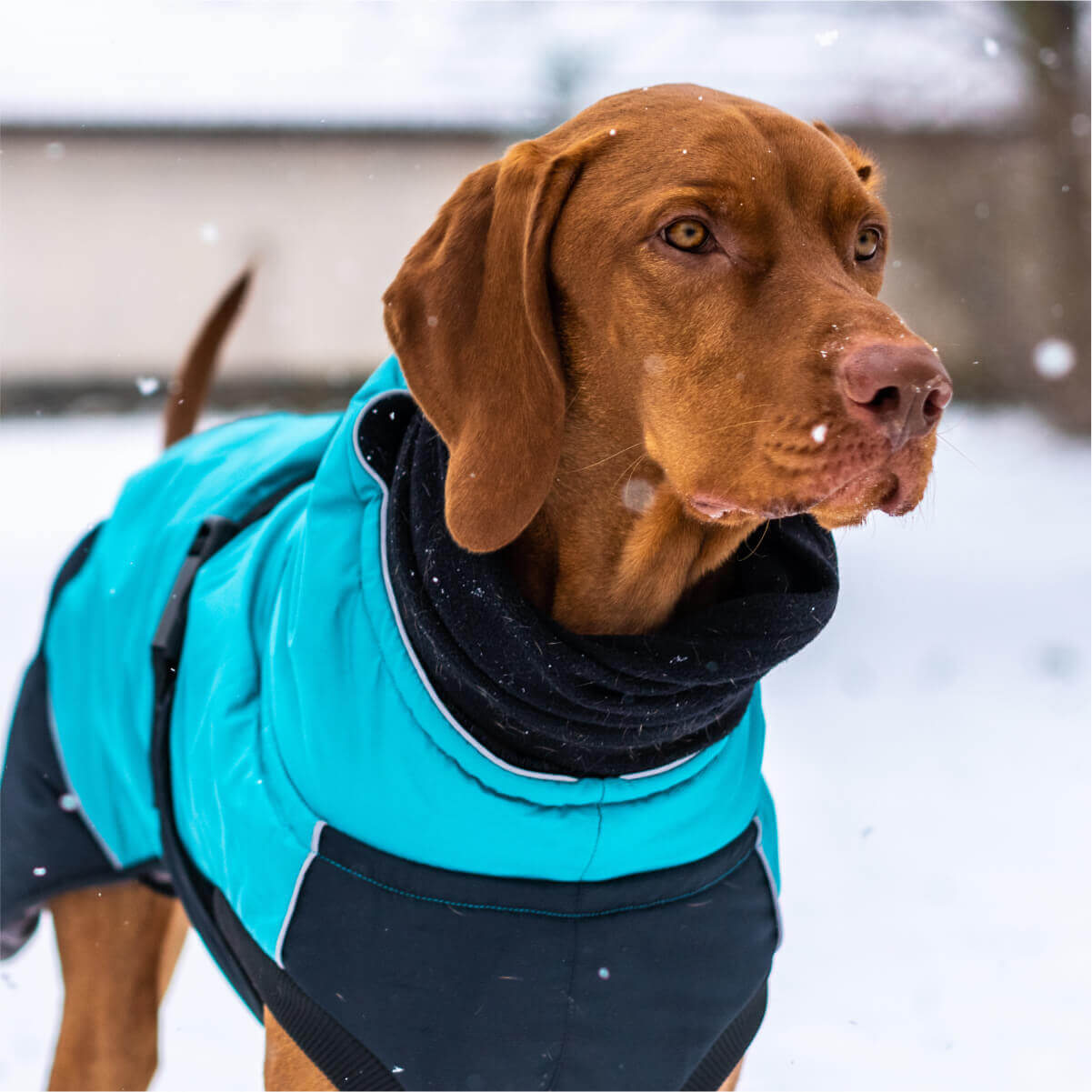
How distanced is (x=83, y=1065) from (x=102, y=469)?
4249mm

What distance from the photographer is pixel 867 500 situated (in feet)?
4.61

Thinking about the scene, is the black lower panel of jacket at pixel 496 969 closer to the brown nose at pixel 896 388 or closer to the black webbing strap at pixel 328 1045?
the black webbing strap at pixel 328 1045

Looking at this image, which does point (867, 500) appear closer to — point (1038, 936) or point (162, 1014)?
point (1038, 936)

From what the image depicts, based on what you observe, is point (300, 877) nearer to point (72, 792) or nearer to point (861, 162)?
point (72, 792)

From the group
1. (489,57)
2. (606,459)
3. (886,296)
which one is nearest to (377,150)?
(489,57)

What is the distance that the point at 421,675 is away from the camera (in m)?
1.58

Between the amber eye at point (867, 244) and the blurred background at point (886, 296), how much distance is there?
1690 millimetres

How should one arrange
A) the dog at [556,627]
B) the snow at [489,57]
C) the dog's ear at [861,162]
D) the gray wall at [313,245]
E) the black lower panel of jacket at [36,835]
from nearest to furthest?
1. the dog at [556,627]
2. the dog's ear at [861,162]
3. the black lower panel of jacket at [36,835]
4. the snow at [489,57]
5. the gray wall at [313,245]

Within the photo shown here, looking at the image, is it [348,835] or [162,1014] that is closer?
[348,835]

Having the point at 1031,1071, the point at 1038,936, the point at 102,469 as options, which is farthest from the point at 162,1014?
the point at 102,469

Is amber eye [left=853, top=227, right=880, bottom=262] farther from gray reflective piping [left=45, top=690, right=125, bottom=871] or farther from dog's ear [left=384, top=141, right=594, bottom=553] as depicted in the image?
gray reflective piping [left=45, top=690, right=125, bottom=871]

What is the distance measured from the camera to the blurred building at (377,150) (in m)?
5.51

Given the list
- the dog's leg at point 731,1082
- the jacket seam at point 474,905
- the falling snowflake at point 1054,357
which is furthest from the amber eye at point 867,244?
the falling snowflake at point 1054,357

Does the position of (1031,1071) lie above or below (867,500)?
below
